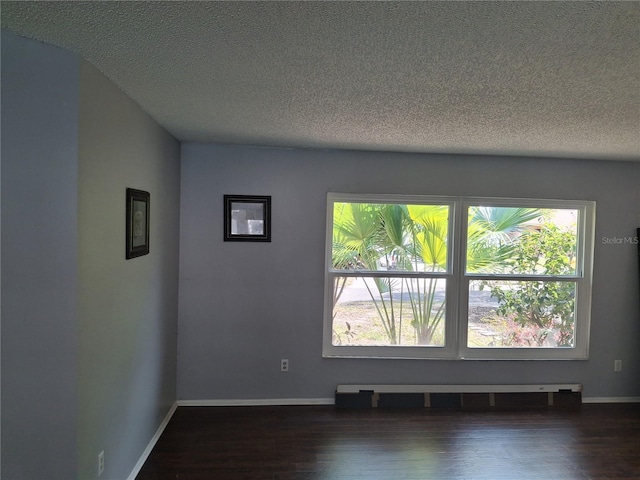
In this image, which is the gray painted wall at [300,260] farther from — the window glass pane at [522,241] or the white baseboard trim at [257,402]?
the window glass pane at [522,241]

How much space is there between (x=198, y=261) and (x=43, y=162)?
1.92 metres

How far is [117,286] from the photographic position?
86.0 inches

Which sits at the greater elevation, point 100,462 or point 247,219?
point 247,219

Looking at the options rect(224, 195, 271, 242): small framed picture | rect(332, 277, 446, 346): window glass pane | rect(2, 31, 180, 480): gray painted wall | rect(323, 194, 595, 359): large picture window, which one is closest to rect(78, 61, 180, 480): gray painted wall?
rect(2, 31, 180, 480): gray painted wall

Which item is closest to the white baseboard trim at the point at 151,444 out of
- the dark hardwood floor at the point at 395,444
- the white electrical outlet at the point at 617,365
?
the dark hardwood floor at the point at 395,444

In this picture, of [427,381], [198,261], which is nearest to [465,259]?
[427,381]

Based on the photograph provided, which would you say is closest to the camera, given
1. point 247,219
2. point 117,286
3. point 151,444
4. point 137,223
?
point 117,286

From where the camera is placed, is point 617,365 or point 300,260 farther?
point 617,365

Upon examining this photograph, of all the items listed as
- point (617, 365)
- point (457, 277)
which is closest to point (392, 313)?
point (457, 277)

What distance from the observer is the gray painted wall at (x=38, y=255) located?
1.65 meters

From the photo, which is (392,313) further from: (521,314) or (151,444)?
(151,444)

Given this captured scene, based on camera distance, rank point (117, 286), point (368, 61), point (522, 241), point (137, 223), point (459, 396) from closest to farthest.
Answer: point (368, 61) → point (117, 286) → point (137, 223) → point (459, 396) → point (522, 241)

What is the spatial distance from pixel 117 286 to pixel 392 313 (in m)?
2.40

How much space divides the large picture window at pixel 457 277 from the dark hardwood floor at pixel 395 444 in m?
0.55
